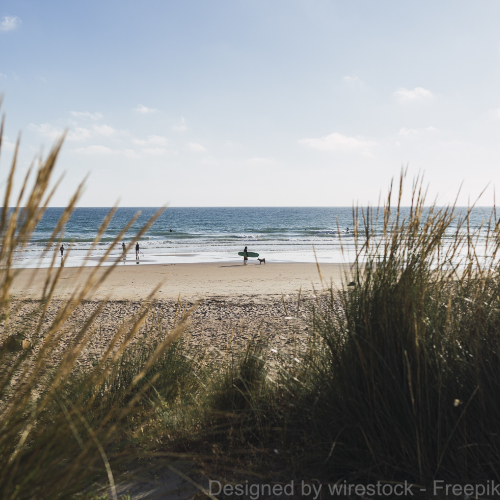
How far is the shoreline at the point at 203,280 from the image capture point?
11797mm

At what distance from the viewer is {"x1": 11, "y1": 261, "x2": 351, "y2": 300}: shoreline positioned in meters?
11.8

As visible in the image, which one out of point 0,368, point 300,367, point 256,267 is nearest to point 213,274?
point 256,267

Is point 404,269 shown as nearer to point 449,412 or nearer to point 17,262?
point 449,412

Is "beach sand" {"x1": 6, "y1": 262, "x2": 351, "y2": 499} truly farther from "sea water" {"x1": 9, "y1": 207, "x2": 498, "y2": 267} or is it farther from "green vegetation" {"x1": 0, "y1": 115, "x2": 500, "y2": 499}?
"sea water" {"x1": 9, "y1": 207, "x2": 498, "y2": 267}

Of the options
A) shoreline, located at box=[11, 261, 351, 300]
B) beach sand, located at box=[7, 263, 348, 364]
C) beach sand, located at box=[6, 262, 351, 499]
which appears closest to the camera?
beach sand, located at box=[6, 262, 351, 499]

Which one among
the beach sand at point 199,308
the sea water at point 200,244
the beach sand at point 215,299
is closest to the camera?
the beach sand at point 199,308

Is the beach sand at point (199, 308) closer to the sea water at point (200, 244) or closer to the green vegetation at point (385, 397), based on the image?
the green vegetation at point (385, 397)

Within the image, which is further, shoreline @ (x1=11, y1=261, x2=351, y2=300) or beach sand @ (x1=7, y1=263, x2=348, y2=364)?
shoreline @ (x1=11, y1=261, x2=351, y2=300)

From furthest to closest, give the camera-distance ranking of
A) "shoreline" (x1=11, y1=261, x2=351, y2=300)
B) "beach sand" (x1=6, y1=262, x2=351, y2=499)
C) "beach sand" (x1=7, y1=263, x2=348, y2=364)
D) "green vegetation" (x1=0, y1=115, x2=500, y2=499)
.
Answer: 1. "shoreline" (x1=11, y1=261, x2=351, y2=300)
2. "beach sand" (x1=7, y1=263, x2=348, y2=364)
3. "beach sand" (x1=6, y1=262, x2=351, y2=499)
4. "green vegetation" (x1=0, y1=115, x2=500, y2=499)

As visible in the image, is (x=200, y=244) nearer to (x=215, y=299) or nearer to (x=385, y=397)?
(x=215, y=299)

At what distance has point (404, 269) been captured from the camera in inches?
89.7

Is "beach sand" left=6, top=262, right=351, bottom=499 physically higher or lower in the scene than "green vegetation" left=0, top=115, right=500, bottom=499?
lower

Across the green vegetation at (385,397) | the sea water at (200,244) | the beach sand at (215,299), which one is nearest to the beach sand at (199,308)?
the beach sand at (215,299)

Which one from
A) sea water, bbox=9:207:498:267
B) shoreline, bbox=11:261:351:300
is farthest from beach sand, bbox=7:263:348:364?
sea water, bbox=9:207:498:267
